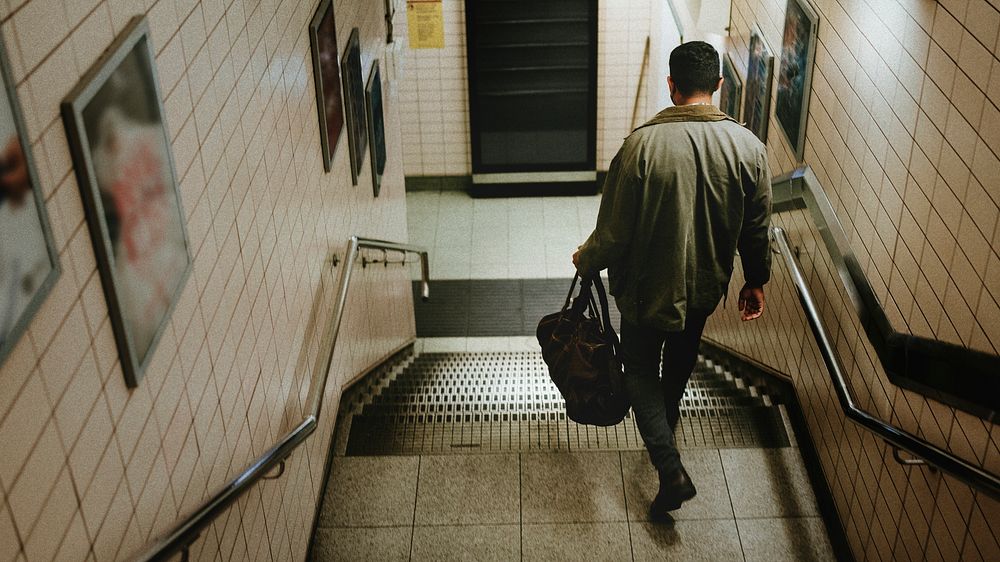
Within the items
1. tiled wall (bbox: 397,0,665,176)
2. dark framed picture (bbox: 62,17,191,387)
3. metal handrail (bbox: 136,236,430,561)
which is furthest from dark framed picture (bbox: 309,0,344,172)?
tiled wall (bbox: 397,0,665,176)

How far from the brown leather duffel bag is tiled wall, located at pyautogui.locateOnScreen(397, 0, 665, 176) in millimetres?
5032

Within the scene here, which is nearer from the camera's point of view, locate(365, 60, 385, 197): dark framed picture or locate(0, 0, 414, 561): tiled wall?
locate(0, 0, 414, 561): tiled wall

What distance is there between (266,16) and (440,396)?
2.31 meters

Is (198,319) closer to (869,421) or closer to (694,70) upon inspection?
(694,70)

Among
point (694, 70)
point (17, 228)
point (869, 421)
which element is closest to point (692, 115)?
point (694, 70)

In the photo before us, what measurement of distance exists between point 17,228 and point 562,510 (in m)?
2.56

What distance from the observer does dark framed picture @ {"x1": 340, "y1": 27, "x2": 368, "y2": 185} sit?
4135 mm

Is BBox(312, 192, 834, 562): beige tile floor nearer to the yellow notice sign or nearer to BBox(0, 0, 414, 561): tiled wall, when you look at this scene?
BBox(0, 0, 414, 561): tiled wall

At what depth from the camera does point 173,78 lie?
212cm

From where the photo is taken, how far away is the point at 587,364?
11.4 ft

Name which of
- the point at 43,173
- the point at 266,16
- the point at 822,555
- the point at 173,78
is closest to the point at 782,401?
the point at 822,555

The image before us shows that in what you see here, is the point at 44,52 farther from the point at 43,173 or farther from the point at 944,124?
the point at 944,124

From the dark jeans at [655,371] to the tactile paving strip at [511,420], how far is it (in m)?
0.49

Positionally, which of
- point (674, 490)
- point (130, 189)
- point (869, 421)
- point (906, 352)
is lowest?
point (674, 490)
